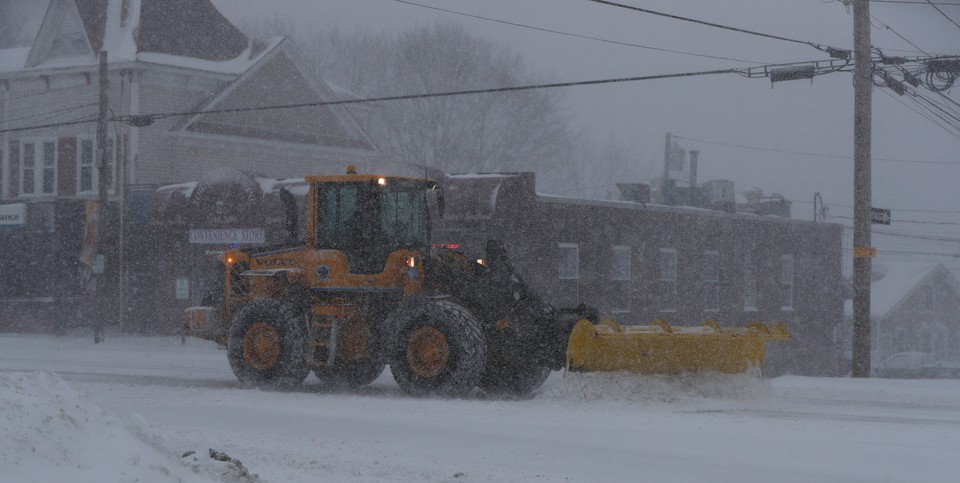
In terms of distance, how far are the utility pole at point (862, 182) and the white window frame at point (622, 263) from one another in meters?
13.0

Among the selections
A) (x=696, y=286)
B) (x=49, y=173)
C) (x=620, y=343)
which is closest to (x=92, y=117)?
(x=49, y=173)

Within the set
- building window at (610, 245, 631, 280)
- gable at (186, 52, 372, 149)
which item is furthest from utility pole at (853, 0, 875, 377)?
A: gable at (186, 52, 372, 149)

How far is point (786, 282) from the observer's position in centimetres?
4144

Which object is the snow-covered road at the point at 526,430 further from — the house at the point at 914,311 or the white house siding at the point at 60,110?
the house at the point at 914,311

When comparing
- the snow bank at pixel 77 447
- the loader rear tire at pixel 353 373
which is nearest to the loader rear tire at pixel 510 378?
the loader rear tire at pixel 353 373

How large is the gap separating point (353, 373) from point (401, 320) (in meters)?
2.50

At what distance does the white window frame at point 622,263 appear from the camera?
3328 centimetres

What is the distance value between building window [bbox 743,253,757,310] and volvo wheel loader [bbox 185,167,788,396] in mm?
23919

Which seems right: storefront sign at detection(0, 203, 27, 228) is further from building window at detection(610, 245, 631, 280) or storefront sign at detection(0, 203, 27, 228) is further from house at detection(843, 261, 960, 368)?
house at detection(843, 261, 960, 368)

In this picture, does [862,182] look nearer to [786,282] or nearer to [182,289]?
[182,289]

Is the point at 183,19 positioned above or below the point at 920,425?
above

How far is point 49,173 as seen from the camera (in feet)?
126

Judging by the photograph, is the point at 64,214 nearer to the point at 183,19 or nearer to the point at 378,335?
the point at 183,19

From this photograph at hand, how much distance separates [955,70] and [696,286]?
15.2 m
